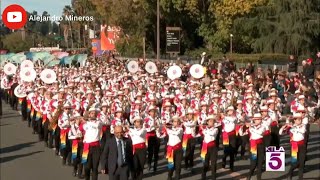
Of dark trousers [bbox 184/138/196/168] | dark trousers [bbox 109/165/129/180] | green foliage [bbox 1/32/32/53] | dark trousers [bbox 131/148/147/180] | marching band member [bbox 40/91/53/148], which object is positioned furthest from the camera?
green foliage [bbox 1/32/32/53]

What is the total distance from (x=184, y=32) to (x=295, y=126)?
49.8 meters

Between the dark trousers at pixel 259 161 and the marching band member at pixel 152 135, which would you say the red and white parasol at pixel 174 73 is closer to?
the marching band member at pixel 152 135

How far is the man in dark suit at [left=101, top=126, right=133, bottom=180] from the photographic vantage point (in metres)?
11.8

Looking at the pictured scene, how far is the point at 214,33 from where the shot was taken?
59.2 m

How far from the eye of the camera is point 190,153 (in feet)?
52.6

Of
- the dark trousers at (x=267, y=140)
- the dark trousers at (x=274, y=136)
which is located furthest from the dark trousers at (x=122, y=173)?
the dark trousers at (x=274, y=136)

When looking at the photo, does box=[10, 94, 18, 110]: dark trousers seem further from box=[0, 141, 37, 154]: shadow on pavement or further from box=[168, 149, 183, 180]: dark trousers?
box=[168, 149, 183, 180]: dark trousers

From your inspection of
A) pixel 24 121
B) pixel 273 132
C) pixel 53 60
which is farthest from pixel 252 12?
pixel 273 132

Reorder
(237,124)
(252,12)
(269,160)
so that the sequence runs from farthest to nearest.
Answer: (252,12) < (237,124) < (269,160)

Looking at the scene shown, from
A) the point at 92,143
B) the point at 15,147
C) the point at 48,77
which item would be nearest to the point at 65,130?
the point at 92,143

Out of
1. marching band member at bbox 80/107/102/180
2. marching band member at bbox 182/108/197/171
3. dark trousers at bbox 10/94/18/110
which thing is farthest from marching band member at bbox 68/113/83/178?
dark trousers at bbox 10/94/18/110

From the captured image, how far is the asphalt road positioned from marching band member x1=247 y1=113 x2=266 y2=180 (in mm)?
832

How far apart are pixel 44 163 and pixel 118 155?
632 centimetres

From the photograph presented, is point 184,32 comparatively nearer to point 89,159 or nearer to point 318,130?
point 318,130
